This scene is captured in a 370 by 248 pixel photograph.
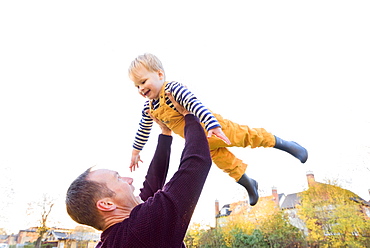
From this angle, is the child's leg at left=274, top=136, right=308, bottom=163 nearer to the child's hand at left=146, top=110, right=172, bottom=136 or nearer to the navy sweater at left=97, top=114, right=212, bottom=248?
the child's hand at left=146, top=110, right=172, bottom=136

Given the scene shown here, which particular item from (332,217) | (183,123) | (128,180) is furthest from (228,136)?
(332,217)

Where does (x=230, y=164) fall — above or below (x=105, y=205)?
above

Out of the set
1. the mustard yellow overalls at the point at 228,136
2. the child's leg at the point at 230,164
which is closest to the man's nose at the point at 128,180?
the mustard yellow overalls at the point at 228,136

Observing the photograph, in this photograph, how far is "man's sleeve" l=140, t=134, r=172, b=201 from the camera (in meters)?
1.87

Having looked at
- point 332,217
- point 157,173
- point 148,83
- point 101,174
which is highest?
point 332,217

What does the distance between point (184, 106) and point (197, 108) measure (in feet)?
0.43

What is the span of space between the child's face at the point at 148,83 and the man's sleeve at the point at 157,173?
41 centimetres

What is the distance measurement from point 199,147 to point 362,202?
1568 cm

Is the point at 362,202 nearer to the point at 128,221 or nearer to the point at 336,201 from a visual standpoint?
the point at 336,201

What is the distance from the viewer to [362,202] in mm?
13844

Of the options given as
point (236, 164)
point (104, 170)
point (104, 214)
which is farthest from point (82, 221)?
point (236, 164)

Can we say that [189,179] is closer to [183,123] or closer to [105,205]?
[105,205]

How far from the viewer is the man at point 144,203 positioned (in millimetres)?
1127

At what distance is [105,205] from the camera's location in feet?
4.40
